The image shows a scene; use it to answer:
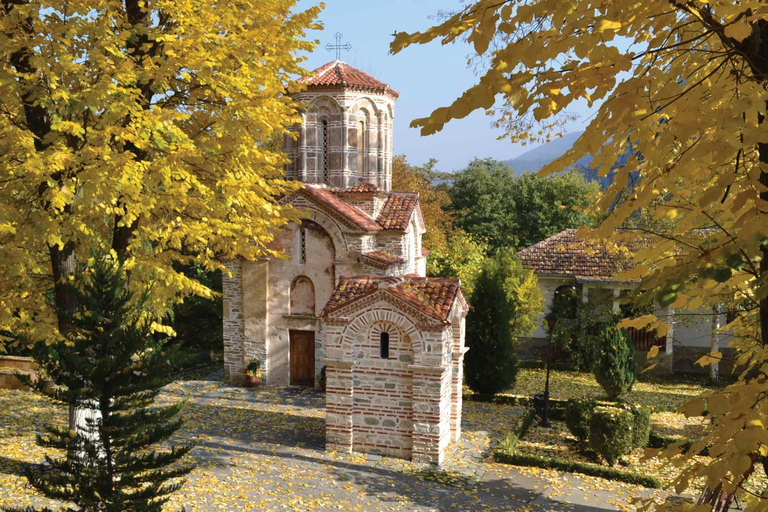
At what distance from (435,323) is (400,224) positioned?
638 centimetres

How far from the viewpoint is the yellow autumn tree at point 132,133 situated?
761cm

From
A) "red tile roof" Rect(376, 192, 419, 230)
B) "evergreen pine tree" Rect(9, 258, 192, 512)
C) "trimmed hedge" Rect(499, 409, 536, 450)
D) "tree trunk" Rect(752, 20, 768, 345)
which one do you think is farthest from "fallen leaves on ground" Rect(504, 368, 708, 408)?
"tree trunk" Rect(752, 20, 768, 345)

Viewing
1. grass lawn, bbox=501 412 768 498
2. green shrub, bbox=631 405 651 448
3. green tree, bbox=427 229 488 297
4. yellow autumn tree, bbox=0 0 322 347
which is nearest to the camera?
yellow autumn tree, bbox=0 0 322 347

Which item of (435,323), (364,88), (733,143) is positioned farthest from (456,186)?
(733,143)

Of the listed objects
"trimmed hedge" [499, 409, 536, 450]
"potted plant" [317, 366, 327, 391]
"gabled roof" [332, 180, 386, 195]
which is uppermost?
"gabled roof" [332, 180, 386, 195]

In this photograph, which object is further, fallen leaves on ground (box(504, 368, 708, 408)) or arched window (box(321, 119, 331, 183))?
arched window (box(321, 119, 331, 183))

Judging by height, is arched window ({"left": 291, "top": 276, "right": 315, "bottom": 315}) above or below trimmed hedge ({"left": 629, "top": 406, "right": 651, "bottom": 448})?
above

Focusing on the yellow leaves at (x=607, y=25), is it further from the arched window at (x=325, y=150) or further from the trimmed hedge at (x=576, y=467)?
the arched window at (x=325, y=150)

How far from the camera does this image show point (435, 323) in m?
11.7

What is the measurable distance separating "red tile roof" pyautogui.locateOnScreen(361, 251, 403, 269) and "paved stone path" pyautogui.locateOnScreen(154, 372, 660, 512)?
14.7 ft

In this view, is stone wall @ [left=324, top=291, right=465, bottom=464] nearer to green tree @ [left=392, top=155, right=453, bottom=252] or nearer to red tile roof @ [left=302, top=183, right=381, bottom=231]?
red tile roof @ [left=302, top=183, right=381, bottom=231]

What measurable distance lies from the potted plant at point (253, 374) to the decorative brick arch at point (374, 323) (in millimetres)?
6245

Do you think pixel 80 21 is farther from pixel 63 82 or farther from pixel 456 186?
pixel 456 186

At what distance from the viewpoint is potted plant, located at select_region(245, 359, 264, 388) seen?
57.9 ft
